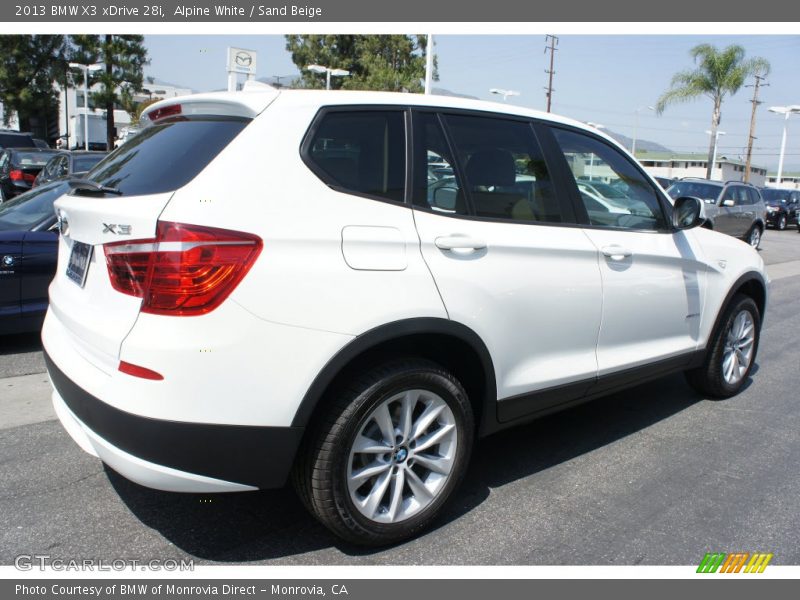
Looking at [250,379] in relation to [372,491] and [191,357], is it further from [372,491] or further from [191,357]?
[372,491]

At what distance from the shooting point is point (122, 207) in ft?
8.24

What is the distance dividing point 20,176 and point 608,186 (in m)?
12.9

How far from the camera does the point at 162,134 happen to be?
297cm

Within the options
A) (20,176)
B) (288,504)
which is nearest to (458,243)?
(288,504)

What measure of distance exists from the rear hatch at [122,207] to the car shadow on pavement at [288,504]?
0.89 metres

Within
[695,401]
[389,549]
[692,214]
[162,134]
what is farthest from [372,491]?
[695,401]

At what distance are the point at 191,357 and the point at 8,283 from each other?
396 cm

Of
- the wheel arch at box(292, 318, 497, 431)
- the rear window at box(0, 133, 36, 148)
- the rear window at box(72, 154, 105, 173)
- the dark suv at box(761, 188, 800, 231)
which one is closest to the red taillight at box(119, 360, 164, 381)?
Answer: the wheel arch at box(292, 318, 497, 431)

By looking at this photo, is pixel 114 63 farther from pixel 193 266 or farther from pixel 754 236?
pixel 193 266

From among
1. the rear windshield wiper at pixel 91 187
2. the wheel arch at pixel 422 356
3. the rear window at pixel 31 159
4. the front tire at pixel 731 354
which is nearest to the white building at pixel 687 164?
the rear window at pixel 31 159

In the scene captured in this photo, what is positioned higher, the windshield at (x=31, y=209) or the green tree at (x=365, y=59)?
the green tree at (x=365, y=59)

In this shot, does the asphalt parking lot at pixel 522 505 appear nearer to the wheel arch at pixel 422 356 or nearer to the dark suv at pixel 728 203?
the wheel arch at pixel 422 356

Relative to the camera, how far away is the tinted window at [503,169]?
315 centimetres

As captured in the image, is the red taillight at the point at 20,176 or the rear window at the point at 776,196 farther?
the rear window at the point at 776,196
